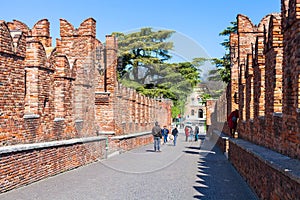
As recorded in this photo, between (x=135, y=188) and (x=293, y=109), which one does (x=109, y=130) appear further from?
(x=293, y=109)

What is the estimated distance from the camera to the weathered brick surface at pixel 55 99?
966cm

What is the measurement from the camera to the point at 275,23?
903cm

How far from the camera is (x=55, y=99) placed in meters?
13.0

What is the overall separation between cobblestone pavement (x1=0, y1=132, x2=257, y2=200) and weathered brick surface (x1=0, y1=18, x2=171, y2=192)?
545mm

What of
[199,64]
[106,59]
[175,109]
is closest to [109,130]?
Answer: [106,59]

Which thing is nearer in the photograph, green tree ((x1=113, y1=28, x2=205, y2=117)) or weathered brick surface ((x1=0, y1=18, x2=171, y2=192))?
weathered brick surface ((x1=0, y1=18, x2=171, y2=192))

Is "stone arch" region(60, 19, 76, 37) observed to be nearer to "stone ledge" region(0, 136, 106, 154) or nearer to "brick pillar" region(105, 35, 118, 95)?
"brick pillar" region(105, 35, 118, 95)

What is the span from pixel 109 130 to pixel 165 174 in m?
6.62

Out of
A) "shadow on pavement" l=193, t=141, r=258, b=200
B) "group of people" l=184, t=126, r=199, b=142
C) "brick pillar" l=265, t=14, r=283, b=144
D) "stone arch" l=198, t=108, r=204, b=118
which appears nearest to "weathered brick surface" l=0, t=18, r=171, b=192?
"shadow on pavement" l=193, t=141, r=258, b=200

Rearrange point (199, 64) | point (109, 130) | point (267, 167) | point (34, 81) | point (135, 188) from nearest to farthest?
point (267, 167) → point (135, 188) → point (34, 81) → point (109, 130) → point (199, 64)

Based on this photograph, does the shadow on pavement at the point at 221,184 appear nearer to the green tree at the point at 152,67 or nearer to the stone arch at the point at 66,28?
the stone arch at the point at 66,28

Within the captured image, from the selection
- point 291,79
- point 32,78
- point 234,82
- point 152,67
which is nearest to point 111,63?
point 234,82

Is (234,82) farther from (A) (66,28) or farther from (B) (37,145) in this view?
(B) (37,145)

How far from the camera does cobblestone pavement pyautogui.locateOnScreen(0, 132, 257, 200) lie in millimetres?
8773
